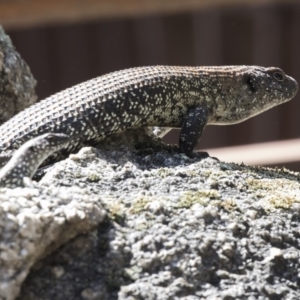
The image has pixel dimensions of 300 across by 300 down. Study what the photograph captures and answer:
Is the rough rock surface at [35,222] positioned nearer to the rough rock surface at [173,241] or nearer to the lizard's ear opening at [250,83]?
the rough rock surface at [173,241]

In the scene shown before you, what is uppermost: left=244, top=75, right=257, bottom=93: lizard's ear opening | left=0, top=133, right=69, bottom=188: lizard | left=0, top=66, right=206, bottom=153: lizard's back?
left=0, top=133, right=69, bottom=188: lizard

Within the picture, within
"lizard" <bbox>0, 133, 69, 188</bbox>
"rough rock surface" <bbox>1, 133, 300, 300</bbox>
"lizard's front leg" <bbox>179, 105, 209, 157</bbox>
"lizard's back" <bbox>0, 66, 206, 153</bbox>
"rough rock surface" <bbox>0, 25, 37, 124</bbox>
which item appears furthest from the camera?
"rough rock surface" <bbox>0, 25, 37, 124</bbox>

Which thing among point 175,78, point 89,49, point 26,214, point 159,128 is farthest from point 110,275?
point 89,49

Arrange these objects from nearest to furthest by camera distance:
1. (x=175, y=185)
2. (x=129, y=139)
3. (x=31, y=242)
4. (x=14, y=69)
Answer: (x=31, y=242)
(x=175, y=185)
(x=129, y=139)
(x=14, y=69)

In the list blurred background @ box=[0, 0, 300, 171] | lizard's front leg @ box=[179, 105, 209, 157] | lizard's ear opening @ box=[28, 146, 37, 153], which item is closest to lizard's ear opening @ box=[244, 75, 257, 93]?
lizard's front leg @ box=[179, 105, 209, 157]

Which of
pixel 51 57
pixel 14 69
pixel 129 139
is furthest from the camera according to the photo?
pixel 51 57

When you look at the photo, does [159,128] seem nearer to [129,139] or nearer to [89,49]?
[129,139]

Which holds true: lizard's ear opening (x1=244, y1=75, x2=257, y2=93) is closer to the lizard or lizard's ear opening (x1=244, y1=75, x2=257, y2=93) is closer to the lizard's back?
the lizard's back

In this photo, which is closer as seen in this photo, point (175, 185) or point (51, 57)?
point (175, 185)
